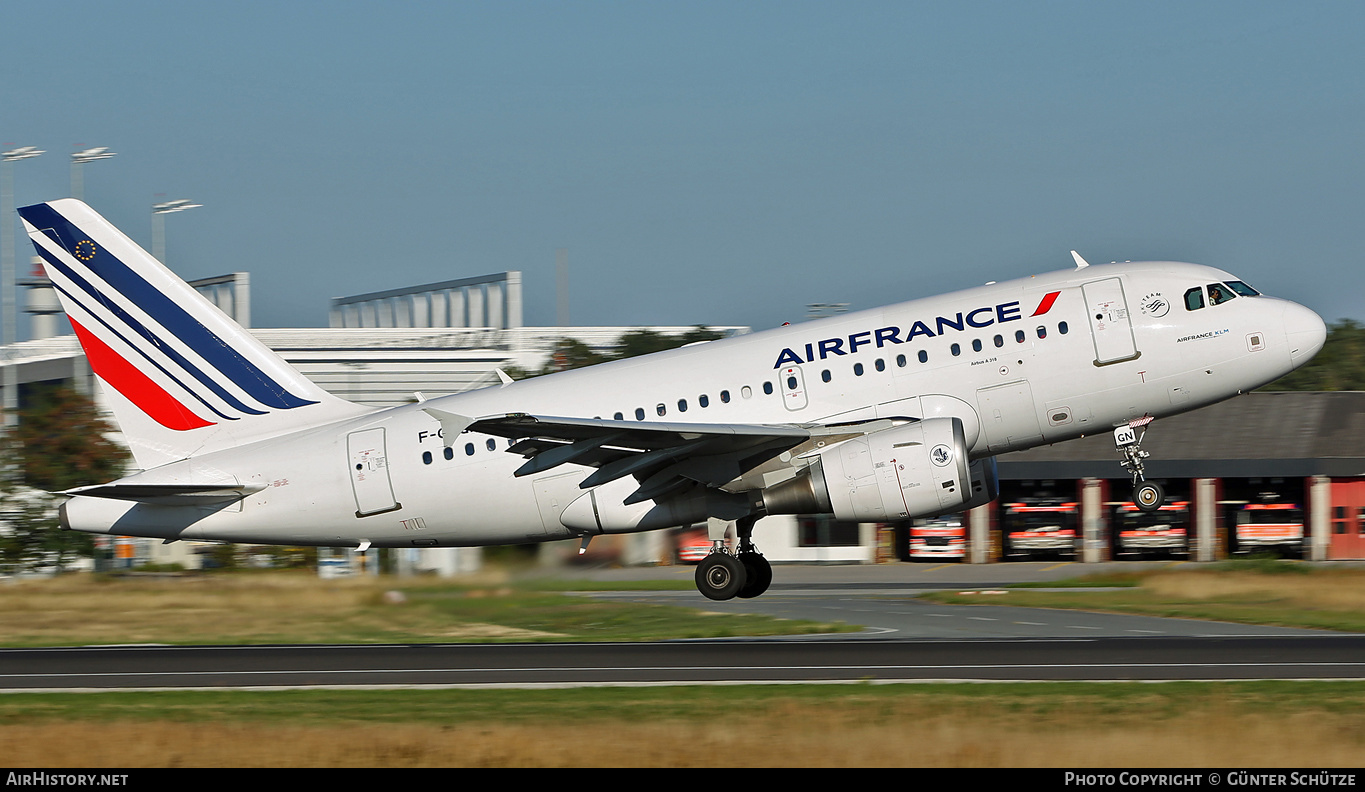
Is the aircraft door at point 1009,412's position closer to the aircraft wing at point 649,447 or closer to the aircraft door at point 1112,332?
the aircraft door at point 1112,332

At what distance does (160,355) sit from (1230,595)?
95.0 feet

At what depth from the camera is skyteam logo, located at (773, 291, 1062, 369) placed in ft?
81.5

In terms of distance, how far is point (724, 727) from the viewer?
739 inches

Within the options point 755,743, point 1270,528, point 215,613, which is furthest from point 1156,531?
point 755,743

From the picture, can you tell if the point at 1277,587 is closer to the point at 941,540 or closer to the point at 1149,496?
the point at 1149,496

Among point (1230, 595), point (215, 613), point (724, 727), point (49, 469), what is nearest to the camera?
point (724, 727)

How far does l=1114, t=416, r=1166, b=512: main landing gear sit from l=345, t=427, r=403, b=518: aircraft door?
511 inches

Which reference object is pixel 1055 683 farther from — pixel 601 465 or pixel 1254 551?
pixel 1254 551

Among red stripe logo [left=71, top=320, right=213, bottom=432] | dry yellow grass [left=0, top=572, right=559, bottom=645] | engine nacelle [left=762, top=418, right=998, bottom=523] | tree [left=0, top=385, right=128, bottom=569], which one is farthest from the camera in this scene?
tree [left=0, top=385, right=128, bottom=569]

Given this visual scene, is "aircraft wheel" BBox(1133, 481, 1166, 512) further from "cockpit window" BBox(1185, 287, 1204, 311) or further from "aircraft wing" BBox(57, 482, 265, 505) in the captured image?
"aircraft wing" BBox(57, 482, 265, 505)

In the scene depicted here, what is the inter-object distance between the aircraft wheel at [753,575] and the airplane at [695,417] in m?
0.05

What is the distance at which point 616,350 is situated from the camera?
83438 mm

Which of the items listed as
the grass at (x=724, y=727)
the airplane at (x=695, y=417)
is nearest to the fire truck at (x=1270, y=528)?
the airplane at (x=695, y=417)

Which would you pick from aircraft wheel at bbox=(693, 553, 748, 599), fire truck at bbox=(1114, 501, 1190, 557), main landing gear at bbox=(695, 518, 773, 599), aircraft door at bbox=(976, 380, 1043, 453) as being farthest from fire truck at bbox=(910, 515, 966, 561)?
aircraft door at bbox=(976, 380, 1043, 453)
